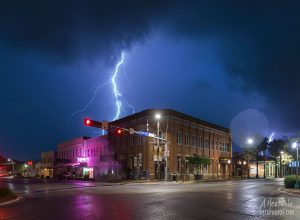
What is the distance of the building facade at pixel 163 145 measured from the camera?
2435 inches

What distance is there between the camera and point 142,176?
201 feet

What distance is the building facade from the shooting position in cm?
6184

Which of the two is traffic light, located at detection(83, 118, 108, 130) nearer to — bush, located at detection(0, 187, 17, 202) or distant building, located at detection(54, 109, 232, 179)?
→ bush, located at detection(0, 187, 17, 202)

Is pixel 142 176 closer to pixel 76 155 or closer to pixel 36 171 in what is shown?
pixel 76 155

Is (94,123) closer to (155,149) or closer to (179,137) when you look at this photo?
(155,149)

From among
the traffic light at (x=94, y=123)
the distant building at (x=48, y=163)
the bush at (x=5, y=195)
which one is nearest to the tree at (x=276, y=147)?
the distant building at (x=48, y=163)

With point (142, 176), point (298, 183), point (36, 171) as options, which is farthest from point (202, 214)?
point (36, 171)

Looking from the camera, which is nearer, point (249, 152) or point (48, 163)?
point (249, 152)

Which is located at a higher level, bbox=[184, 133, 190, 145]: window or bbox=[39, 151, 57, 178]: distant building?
bbox=[184, 133, 190, 145]: window

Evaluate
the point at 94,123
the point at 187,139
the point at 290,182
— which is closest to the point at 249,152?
the point at 187,139

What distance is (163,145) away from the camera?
61688 millimetres

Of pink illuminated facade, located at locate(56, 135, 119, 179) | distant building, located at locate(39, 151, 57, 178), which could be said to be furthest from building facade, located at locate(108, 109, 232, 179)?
distant building, located at locate(39, 151, 57, 178)

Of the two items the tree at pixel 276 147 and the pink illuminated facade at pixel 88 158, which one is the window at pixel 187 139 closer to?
the pink illuminated facade at pixel 88 158

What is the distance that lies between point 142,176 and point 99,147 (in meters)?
21.2
